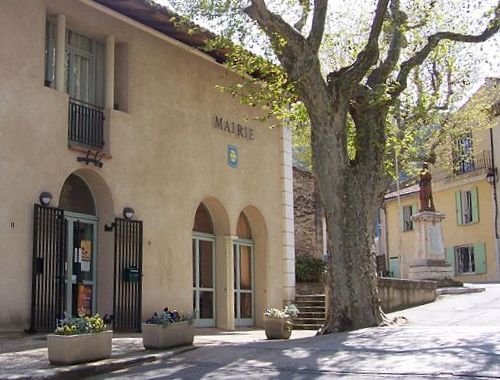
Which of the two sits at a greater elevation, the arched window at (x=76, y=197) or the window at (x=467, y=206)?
the window at (x=467, y=206)

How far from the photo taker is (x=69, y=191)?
46.8 feet

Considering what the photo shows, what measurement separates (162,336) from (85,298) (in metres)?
3.90

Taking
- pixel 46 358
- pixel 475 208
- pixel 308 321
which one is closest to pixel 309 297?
pixel 308 321

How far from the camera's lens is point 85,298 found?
46.4ft

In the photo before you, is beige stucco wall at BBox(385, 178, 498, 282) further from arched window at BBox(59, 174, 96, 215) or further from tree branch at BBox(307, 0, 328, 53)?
tree branch at BBox(307, 0, 328, 53)

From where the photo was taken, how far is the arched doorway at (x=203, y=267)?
17.4 m

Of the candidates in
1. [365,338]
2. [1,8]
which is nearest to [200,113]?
[1,8]

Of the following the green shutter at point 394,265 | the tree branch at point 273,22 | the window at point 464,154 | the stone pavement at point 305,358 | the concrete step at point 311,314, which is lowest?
the stone pavement at point 305,358

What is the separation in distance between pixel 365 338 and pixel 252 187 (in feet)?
27.5

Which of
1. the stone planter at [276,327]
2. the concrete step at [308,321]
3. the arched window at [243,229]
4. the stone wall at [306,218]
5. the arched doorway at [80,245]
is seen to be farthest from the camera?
the stone wall at [306,218]

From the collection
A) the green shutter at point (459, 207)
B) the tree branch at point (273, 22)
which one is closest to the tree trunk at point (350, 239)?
the tree branch at point (273, 22)

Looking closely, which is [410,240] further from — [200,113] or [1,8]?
[1,8]

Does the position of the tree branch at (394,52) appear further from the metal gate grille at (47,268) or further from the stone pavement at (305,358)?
the metal gate grille at (47,268)

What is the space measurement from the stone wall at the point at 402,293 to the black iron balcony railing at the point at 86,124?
303 inches
